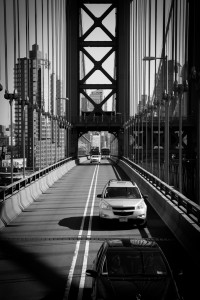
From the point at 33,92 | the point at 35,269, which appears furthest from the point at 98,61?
the point at 35,269

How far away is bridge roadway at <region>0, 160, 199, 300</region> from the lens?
30.3 feet

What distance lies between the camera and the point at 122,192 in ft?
56.6

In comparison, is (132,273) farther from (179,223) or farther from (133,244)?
(179,223)

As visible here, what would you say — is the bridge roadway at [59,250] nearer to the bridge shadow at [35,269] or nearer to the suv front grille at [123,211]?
the bridge shadow at [35,269]

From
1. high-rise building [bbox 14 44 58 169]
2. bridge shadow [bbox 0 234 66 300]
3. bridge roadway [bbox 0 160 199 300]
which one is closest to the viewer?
bridge shadow [bbox 0 234 66 300]

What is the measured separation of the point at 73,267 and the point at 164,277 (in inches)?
143

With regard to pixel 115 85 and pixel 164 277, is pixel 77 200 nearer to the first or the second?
pixel 164 277

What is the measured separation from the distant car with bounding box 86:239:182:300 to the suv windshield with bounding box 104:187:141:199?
26.8 ft

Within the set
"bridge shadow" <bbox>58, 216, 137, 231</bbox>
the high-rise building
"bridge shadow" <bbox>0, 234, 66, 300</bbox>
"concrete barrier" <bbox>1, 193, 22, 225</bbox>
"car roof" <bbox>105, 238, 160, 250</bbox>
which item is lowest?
"bridge shadow" <bbox>0, 234, 66, 300</bbox>

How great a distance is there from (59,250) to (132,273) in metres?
5.09

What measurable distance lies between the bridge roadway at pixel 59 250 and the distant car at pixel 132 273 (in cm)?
103

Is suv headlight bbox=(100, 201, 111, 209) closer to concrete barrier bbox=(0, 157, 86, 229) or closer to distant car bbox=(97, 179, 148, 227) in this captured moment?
distant car bbox=(97, 179, 148, 227)

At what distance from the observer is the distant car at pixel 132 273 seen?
7125 mm

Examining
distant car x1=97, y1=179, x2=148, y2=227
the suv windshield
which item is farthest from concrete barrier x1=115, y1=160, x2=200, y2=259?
the suv windshield
